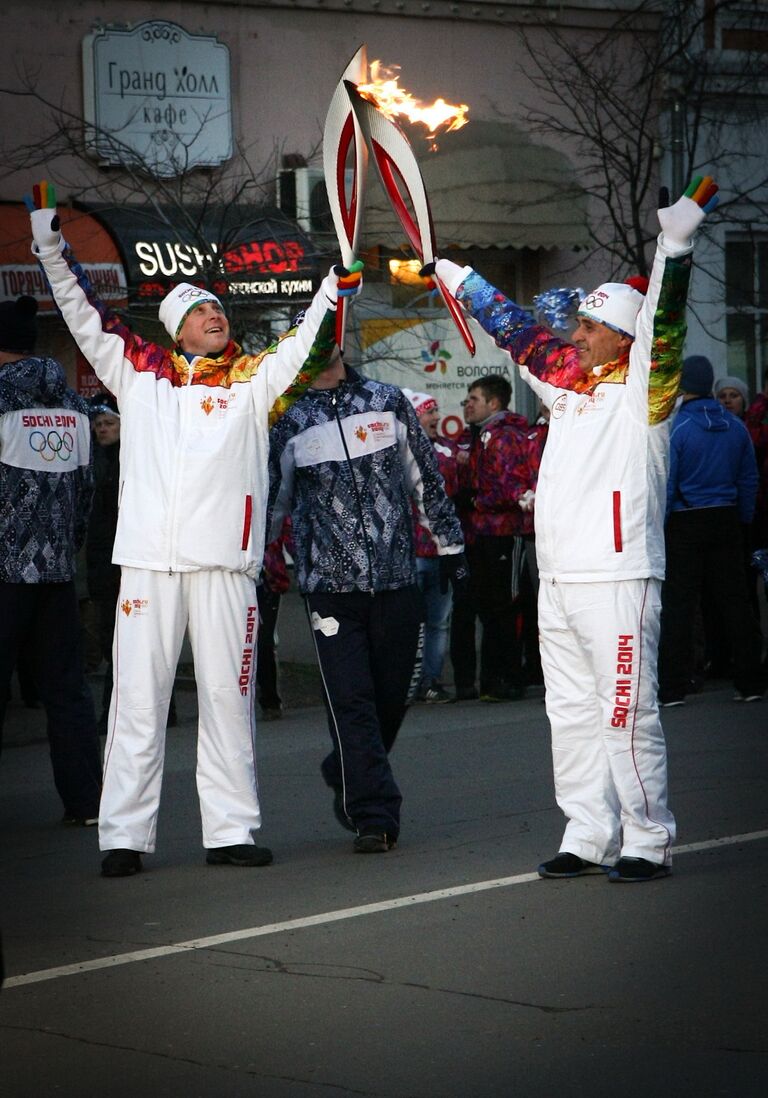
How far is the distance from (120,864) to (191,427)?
1.67 metres

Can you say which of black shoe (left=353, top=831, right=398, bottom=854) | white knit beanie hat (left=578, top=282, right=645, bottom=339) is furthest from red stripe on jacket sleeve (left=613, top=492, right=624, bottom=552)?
black shoe (left=353, top=831, right=398, bottom=854)

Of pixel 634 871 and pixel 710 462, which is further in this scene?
pixel 710 462

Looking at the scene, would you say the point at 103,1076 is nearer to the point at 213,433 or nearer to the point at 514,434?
the point at 213,433

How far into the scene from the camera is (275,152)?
17203mm

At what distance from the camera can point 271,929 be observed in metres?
5.89

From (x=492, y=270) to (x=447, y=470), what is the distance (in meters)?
7.78

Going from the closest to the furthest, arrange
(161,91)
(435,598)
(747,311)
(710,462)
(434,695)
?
(710,462)
(435,598)
(434,695)
(161,91)
(747,311)

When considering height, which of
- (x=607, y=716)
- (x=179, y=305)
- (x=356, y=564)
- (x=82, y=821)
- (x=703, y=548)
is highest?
(x=179, y=305)

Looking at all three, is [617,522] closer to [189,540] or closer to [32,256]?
[189,540]

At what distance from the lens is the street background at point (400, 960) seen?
4.43 metres

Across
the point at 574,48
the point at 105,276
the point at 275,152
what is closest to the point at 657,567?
the point at 105,276

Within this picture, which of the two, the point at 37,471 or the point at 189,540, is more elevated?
the point at 37,471

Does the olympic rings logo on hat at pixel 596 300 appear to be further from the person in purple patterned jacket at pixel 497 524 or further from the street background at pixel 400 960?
the person in purple patterned jacket at pixel 497 524

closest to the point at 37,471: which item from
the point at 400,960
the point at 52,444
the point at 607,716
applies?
the point at 52,444
